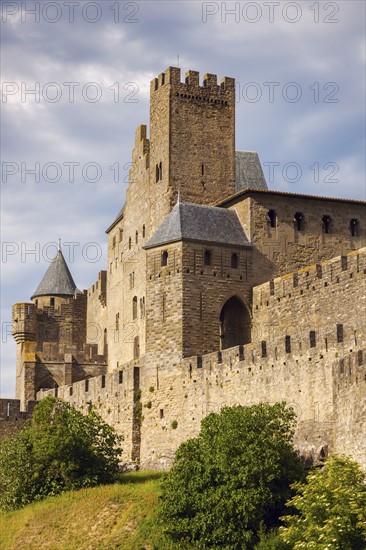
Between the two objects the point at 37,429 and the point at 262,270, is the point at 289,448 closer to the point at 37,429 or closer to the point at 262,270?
the point at 37,429

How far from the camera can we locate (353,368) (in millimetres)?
41031

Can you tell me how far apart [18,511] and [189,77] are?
27.1 metres

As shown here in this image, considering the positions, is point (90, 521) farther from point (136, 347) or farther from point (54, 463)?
point (136, 347)

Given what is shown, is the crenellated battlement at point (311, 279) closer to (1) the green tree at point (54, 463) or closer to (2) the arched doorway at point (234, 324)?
(2) the arched doorway at point (234, 324)

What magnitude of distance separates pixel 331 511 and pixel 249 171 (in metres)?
35.8

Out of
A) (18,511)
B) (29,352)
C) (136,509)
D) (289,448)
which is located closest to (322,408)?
(289,448)

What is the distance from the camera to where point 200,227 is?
59750mm

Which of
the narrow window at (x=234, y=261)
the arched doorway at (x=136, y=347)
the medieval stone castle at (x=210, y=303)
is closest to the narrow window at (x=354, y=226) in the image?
the medieval stone castle at (x=210, y=303)

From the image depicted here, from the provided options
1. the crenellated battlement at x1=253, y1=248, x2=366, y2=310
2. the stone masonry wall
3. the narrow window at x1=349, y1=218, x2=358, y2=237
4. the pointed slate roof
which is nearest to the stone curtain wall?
the crenellated battlement at x1=253, y1=248, x2=366, y2=310

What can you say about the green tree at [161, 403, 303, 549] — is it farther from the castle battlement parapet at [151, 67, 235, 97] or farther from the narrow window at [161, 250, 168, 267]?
the castle battlement parapet at [151, 67, 235, 97]

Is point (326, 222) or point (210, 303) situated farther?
point (326, 222)

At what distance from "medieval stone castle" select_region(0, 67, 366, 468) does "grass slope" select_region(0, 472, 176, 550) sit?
19.6ft

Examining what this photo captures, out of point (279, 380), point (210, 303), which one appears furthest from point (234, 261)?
point (279, 380)

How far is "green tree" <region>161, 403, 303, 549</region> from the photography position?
39812mm
